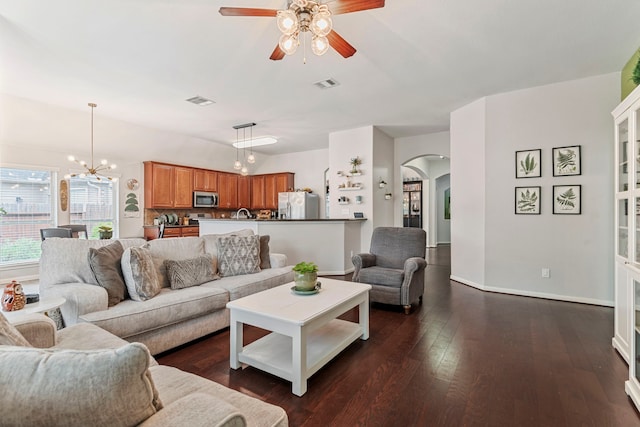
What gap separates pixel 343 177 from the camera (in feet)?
20.0

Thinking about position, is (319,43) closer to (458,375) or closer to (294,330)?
(294,330)

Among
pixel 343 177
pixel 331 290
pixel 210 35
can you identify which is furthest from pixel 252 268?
pixel 343 177

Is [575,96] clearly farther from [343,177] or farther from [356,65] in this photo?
[343,177]

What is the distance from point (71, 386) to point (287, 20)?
6.90 feet

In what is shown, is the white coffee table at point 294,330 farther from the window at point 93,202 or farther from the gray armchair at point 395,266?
the window at point 93,202

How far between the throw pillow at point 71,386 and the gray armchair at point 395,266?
10.2ft

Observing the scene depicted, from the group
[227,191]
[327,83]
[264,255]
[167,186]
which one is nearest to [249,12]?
[327,83]

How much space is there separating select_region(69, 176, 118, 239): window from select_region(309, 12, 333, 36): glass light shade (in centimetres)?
606

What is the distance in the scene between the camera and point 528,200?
4.08 m

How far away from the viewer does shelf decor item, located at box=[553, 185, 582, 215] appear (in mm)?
3791

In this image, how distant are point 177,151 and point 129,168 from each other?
1037 millimetres

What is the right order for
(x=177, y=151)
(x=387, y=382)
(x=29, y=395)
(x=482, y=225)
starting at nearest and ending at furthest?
(x=29, y=395) → (x=387, y=382) → (x=482, y=225) → (x=177, y=151)

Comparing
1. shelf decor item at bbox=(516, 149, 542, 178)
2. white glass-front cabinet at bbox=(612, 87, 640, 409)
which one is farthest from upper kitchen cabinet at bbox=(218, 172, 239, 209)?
white glass-front cabinet at bbox=(612, 87, 640, 409)

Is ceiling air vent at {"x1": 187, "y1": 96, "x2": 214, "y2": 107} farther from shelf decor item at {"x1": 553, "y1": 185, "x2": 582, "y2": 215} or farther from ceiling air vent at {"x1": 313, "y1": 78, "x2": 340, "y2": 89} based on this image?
shelf decor item at {"x1": 553, "y1": 185, "x2": 582, "y2": 215}
